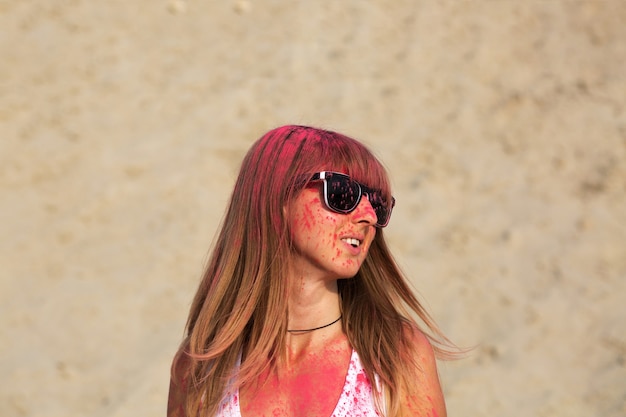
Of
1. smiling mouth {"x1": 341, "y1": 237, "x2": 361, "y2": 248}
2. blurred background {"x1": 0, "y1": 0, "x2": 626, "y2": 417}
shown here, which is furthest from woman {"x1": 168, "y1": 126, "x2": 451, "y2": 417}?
blurred background {"x1": 0, "y1": 0, "x2": 626, "y2": 417}

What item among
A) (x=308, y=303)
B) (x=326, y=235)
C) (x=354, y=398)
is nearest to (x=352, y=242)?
(x=326, y=235)

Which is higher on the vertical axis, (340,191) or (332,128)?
(332,128)

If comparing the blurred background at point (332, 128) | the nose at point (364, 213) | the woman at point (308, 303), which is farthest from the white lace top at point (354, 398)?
the blurred background at point (332, 128)

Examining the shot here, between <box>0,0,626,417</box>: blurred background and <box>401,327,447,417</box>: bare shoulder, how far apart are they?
3.05m

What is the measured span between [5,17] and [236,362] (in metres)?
7.16

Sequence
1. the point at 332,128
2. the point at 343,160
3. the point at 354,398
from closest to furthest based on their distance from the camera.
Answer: the point at 354,398
the point at 343,160
the point at 332,128

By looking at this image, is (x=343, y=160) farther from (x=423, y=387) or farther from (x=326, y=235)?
(x=423, y=387)

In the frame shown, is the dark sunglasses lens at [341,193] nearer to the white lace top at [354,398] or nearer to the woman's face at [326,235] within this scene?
the woman's face at [326,235]

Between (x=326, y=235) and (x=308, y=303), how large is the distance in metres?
0.21

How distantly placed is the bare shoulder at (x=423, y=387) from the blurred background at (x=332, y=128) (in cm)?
305

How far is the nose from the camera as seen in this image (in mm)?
2416

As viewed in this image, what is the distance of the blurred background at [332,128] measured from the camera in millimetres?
5801

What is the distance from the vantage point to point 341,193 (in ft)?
7.80

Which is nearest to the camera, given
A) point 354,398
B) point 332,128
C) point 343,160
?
point 354,398
